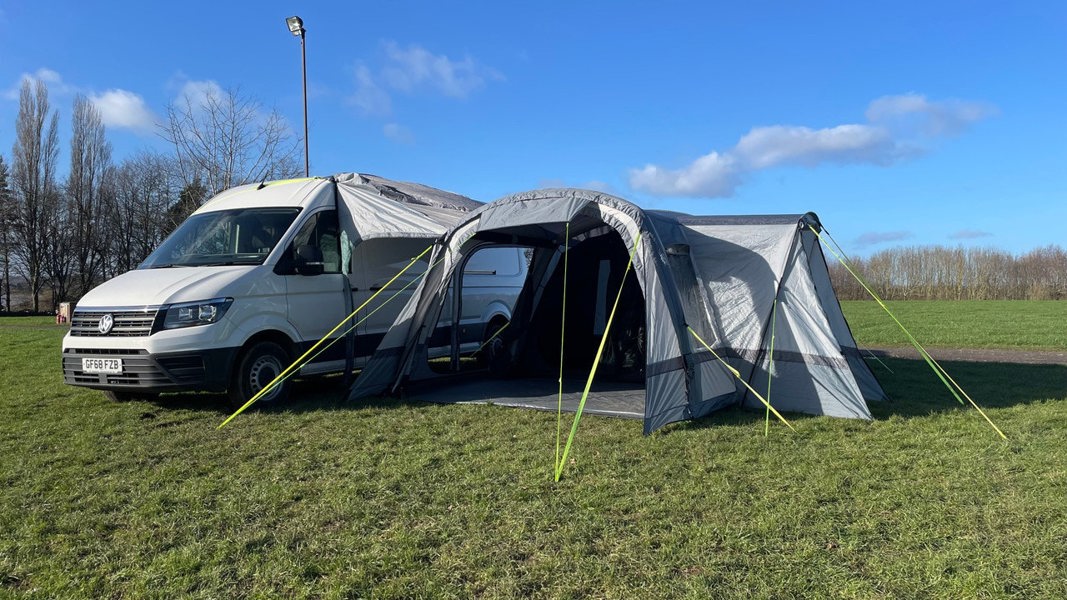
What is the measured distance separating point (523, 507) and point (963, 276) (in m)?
48.9

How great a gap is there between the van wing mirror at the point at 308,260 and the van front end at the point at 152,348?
3.05 ft

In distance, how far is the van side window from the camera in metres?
7.97

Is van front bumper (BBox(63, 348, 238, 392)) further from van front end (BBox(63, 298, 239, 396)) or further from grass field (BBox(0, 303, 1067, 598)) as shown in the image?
grass field (BBox(0, 303, 1067, 598))

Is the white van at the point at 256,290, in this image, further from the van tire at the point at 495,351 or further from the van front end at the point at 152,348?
the van tire at the point at 495,351

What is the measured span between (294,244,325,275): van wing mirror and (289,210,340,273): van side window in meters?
0.07

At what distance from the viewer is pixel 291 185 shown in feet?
28.0

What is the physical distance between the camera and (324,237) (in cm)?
824

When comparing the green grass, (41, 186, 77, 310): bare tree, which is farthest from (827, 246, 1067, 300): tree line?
(41, 186, 77, 310): bare tree

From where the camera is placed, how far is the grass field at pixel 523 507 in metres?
3.36

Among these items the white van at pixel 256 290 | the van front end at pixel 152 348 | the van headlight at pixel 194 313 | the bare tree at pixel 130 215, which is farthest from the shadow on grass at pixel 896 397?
the bare tree at pixel 130 215

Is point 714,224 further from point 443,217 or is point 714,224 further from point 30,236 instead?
point 30,236

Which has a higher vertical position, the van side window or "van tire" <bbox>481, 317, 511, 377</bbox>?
the van side window

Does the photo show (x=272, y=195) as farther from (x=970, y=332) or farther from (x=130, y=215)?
(x=130, y=215)

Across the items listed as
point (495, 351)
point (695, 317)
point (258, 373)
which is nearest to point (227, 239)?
point (258, 373)
